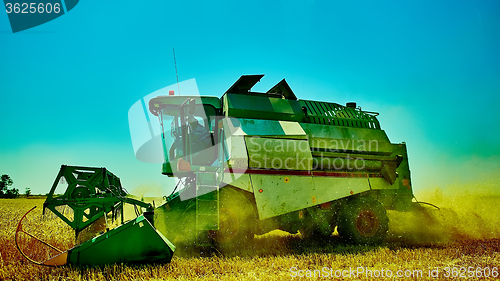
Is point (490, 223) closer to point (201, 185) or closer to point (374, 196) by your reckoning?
point (374, 196)

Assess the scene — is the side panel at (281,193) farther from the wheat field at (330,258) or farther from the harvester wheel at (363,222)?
the harvester wheel at (363,222)

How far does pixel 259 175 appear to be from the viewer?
6.20m

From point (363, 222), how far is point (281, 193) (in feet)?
7.61

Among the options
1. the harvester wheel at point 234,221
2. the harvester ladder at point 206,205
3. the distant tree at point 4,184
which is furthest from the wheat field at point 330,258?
the distant tree at point 4,184

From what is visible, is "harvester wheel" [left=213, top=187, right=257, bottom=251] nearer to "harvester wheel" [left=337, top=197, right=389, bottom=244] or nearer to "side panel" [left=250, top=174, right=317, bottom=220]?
"side panel" [left=250, top=174, right=317, bottom=220]

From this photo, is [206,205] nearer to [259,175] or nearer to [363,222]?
[259,175]

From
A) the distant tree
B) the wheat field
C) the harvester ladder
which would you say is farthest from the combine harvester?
the distant tree

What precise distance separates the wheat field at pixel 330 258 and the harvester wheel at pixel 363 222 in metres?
0.29

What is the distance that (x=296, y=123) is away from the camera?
23.0 feet

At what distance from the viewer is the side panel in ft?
20.0

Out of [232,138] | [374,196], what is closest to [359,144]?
[374,196]

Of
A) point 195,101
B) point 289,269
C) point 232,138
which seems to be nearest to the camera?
point 289,269

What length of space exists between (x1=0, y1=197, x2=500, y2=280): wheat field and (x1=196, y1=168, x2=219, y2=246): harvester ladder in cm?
43

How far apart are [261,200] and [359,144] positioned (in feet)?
9.28
